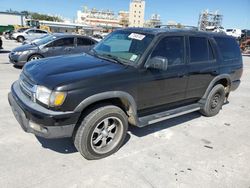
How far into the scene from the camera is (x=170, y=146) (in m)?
3.81

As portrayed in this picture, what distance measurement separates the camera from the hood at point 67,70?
2885 mm

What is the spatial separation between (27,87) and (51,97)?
0.63 meters

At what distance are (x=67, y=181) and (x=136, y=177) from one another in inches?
34.2

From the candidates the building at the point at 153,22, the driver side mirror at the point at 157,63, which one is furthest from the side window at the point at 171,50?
the building at the point at 153,22

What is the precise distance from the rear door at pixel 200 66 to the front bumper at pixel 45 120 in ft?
8.05

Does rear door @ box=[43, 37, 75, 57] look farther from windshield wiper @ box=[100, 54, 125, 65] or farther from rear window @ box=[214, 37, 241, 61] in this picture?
rear window @ box=[214, 37, 241, 61]

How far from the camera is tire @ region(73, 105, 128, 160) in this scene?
304cm

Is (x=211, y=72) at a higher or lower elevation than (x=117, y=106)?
higher

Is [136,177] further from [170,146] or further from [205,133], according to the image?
[205,133]

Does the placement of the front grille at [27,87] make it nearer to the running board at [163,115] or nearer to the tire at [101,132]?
the tire at [101,132]

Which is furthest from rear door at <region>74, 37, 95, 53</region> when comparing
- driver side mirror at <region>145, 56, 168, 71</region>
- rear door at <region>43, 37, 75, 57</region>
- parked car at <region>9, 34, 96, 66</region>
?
driver side mirror at <region>145, 56, 168, 71</region>

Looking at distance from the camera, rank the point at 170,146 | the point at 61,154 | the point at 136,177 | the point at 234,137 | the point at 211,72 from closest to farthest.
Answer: the point at 136,177 → the point at 61,154 → the point at 170,146 → the point at 234,137 → the point at 211,72

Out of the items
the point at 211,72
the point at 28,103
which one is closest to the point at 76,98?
the point at 28,103

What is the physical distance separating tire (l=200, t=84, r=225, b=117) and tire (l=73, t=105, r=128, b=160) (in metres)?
2.39
